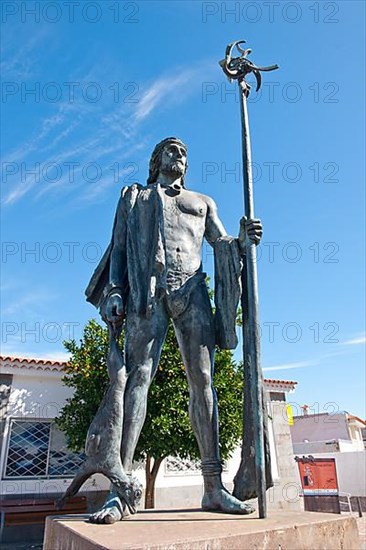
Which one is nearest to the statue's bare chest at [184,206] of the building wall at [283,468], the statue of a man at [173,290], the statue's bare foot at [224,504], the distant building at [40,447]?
the statue of a man at [173,290]

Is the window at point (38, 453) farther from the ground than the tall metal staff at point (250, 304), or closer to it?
closer to it

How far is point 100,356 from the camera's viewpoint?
439 inches

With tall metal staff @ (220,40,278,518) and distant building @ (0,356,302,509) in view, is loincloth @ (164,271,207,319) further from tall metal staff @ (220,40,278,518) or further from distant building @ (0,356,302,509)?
distant building @ (0,356,302,509)

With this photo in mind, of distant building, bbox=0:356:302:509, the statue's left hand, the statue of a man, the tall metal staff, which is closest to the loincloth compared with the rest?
the statue of a man

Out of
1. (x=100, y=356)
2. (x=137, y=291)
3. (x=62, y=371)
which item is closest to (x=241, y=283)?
(x=137, y=291)

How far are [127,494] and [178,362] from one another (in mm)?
7996

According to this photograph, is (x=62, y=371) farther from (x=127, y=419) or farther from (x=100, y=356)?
(x=127, y=419)

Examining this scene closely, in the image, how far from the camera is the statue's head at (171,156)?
3590mm

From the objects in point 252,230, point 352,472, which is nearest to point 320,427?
point 352,472

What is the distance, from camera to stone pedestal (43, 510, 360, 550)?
1.91 m

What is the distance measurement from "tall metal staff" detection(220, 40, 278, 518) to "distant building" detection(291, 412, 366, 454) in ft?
84.9

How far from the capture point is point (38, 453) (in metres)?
11.3

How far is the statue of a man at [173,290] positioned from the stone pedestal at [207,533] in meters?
0.32

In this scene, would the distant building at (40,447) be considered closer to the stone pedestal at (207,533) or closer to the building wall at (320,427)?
the stone pedestal at (207,533)
